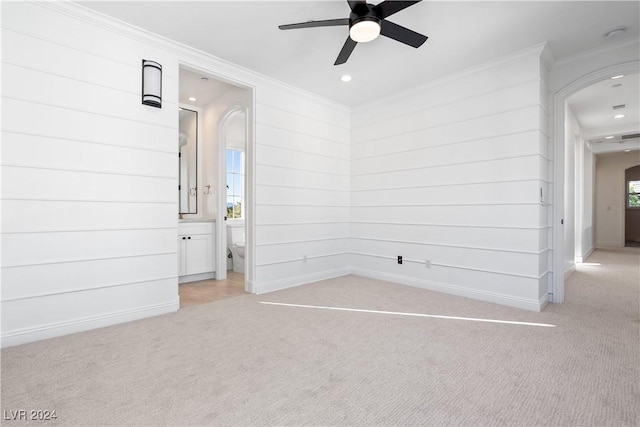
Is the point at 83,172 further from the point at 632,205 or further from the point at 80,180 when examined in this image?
the point at 632,205

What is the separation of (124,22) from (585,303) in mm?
5514

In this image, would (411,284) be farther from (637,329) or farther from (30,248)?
(30,248)

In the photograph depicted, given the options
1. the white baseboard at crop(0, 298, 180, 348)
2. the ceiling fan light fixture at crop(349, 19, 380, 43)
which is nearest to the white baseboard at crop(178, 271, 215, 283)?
the white baseboard at crop(0, 298, 180, 348)

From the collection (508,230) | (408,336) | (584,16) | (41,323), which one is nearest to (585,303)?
(508,230)

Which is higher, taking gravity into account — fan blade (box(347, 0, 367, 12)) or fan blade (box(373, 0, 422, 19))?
fan blade (box(347, 0, 367, 12))

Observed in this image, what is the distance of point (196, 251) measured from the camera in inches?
177

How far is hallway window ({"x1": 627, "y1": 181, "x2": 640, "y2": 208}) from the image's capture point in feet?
31.9

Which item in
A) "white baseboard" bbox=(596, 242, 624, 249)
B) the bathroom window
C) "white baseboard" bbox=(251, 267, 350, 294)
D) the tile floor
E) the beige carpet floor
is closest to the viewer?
the beige carpet floor

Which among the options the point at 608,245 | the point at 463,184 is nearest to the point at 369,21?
the point at 463,184

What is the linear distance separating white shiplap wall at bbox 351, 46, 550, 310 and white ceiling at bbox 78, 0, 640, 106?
0.36m

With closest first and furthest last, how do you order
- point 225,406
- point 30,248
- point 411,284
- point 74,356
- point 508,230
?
1. point 225,406
2. point 74,356
3. point 30,248
4. point 508,230
5. point 411,284

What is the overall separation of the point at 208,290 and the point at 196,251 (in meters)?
0.74

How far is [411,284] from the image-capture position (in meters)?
4.20

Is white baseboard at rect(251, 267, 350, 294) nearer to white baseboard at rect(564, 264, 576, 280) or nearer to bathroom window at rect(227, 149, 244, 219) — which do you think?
bathroom window at rect(227, 149, 244, 219)
